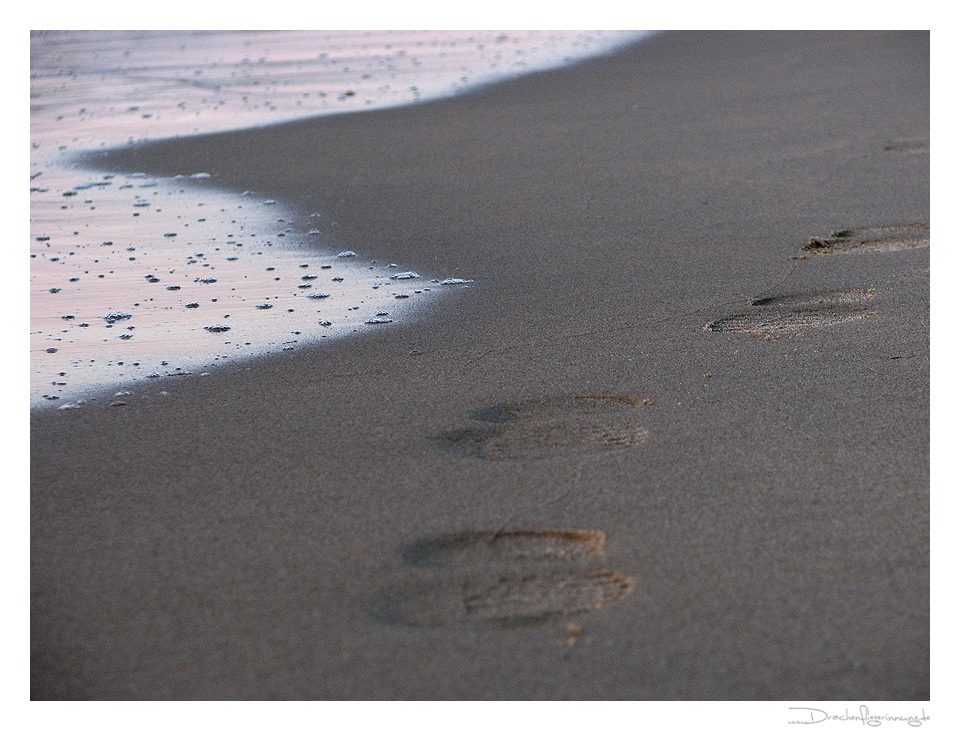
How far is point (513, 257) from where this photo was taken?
14.3 feet

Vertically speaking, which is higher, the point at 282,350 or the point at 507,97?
the point at 507,97

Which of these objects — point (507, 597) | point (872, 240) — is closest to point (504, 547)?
point (507, 597)

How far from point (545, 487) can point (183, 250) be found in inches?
110

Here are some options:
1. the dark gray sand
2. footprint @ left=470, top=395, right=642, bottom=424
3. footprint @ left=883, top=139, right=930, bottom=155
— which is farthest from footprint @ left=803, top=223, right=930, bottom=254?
footprint @ left=470, top=395, right=642, bottom=424

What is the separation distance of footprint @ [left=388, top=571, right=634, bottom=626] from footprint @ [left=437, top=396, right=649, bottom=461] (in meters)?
0.55

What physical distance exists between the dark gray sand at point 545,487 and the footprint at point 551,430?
0.01 metres

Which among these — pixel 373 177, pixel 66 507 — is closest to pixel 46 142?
pixel 373 177

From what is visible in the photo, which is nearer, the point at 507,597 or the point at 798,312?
the point at 507,597

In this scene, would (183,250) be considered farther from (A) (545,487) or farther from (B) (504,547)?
(B) (504,547)

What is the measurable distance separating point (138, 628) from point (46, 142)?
6.34 meters

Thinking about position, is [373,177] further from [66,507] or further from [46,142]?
[66,507]

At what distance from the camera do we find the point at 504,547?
7.47 ft

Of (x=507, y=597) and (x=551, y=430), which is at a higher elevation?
(x=551, y=430)

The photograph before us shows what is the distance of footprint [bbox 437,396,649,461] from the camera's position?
2707 millimetres
